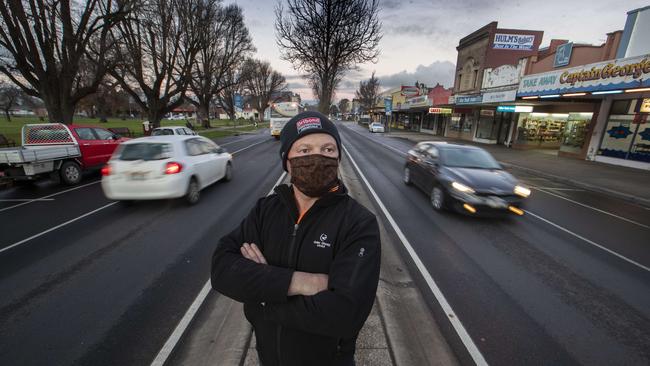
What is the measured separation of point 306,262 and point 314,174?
0.56 meters

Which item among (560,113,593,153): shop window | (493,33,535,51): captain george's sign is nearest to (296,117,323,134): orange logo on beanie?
(560,113,593,153): shop window

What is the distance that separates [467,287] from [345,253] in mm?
3148

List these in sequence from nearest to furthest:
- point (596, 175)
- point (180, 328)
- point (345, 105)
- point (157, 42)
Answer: point (180, 328), point (596, 175), point (157, 42), point (345, 105)

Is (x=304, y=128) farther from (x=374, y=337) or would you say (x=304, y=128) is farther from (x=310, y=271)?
(x=374, y=337)

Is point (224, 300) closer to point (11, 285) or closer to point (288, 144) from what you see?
point (288, 144)

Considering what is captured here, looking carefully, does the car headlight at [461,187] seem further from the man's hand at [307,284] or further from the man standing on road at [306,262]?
the man's hand at [307,284]

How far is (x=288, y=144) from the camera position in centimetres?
184

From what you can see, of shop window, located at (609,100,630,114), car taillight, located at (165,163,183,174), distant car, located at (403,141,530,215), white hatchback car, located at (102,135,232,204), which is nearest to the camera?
distant car, located at (403,141,530,215)

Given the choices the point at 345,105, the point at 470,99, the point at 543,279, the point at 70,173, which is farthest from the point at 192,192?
the point at 345,105

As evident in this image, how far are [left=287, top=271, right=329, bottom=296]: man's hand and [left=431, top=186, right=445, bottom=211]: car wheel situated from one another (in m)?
5.97

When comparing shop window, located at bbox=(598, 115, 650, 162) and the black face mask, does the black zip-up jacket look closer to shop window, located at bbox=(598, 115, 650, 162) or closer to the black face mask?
the black face mask

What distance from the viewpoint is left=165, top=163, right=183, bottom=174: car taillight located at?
20.6 ft

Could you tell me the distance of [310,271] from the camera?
151cm

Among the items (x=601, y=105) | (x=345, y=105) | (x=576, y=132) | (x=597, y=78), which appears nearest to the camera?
(x=597, y=78)
